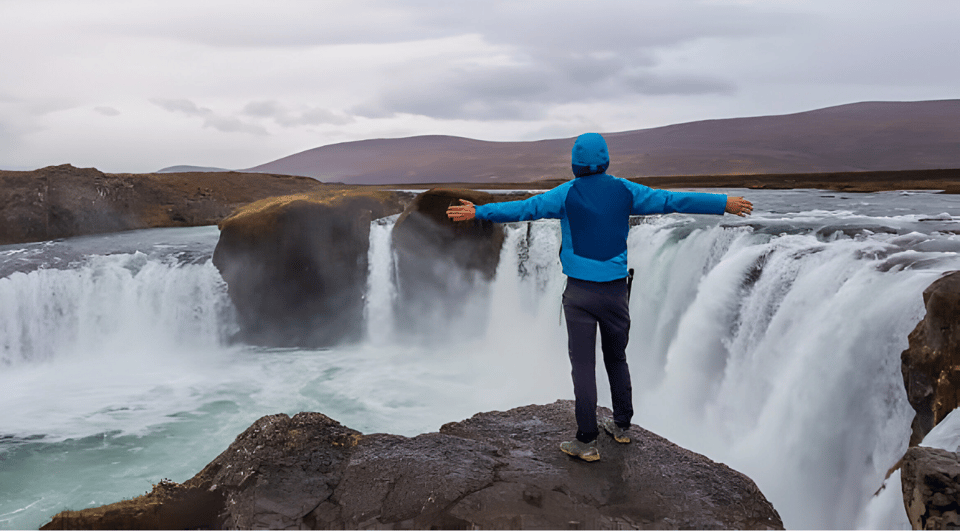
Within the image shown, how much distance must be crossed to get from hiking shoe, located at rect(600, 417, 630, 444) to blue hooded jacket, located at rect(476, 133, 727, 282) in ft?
3.97

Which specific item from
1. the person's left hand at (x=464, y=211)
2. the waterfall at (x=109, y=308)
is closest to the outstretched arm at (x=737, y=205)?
the person's left hand at (x=464, y=211)

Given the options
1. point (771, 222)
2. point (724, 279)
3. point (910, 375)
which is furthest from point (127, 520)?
point (771, 222)

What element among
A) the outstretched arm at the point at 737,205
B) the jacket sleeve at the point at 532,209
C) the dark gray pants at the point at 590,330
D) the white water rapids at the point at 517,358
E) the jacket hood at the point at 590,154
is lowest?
the white water rapids at the point at 517,358

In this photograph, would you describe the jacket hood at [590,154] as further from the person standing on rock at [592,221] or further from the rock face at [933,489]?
the rock face at [933,489]

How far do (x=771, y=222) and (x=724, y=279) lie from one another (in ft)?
11.5

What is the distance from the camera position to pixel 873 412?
455 centimetres

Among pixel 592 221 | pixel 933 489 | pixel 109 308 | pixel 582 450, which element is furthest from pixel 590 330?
pixel 109 308

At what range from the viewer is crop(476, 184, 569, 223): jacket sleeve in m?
3.32

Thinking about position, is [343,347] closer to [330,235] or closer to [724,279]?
[330,235]

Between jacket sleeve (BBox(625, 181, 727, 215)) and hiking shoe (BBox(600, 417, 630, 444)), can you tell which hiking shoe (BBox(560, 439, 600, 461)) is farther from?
jacket sleeve (BBox(625, 181, 727, 215))

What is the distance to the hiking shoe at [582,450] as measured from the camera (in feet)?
11.6

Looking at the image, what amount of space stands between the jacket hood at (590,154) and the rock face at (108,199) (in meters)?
20.1

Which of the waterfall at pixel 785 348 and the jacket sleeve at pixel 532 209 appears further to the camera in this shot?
the waterfall at pixel 785 348

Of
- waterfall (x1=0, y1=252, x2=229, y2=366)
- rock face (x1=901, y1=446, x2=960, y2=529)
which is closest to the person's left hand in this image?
rock face (x1=901, y1=446, x2=960, y2=529)
